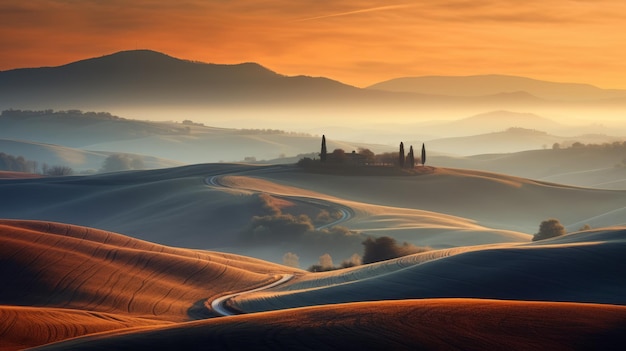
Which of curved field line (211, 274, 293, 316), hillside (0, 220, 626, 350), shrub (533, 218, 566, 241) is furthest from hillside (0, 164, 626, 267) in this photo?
curved field line (211, 274, 293, 316)

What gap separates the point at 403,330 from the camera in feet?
85.3

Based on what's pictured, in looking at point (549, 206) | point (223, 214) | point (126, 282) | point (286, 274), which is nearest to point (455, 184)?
point (549, 206)

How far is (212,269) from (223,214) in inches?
2883

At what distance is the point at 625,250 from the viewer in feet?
171

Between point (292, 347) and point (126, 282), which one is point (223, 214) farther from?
point (292, 347)

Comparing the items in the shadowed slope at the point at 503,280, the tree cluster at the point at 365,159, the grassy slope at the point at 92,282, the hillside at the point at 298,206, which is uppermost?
the tree cluster at the point at 365,159

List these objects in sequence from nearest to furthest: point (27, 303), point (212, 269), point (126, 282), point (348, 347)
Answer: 1. point (348, 347)
2. point (27, 303)
3. point (126, 282)
4. point (212, 269)

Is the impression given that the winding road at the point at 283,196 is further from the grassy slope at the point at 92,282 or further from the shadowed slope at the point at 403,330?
the shadowed slope at the point at 403,330

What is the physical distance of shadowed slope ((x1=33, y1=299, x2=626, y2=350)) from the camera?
24.9 meters

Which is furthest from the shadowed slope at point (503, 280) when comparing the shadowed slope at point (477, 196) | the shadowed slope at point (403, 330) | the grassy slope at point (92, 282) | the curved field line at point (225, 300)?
the shadowed slope at point (477, 196)

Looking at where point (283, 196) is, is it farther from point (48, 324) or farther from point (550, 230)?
point (48, 324)

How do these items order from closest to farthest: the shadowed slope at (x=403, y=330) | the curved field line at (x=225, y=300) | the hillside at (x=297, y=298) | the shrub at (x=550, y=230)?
the shadowed slope at (x=403, y=330) < the hillside at (x=297, y=298) < the curved field line at (x=225, y=300) < the shrub at (x=550, y=230)

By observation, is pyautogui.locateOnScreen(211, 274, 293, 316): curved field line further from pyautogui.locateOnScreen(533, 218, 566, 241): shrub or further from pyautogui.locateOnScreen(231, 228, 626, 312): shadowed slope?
pyautogui.locateOnScreen(533, 218, 566, 241): shrub

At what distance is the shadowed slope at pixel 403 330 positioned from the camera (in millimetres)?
24922
